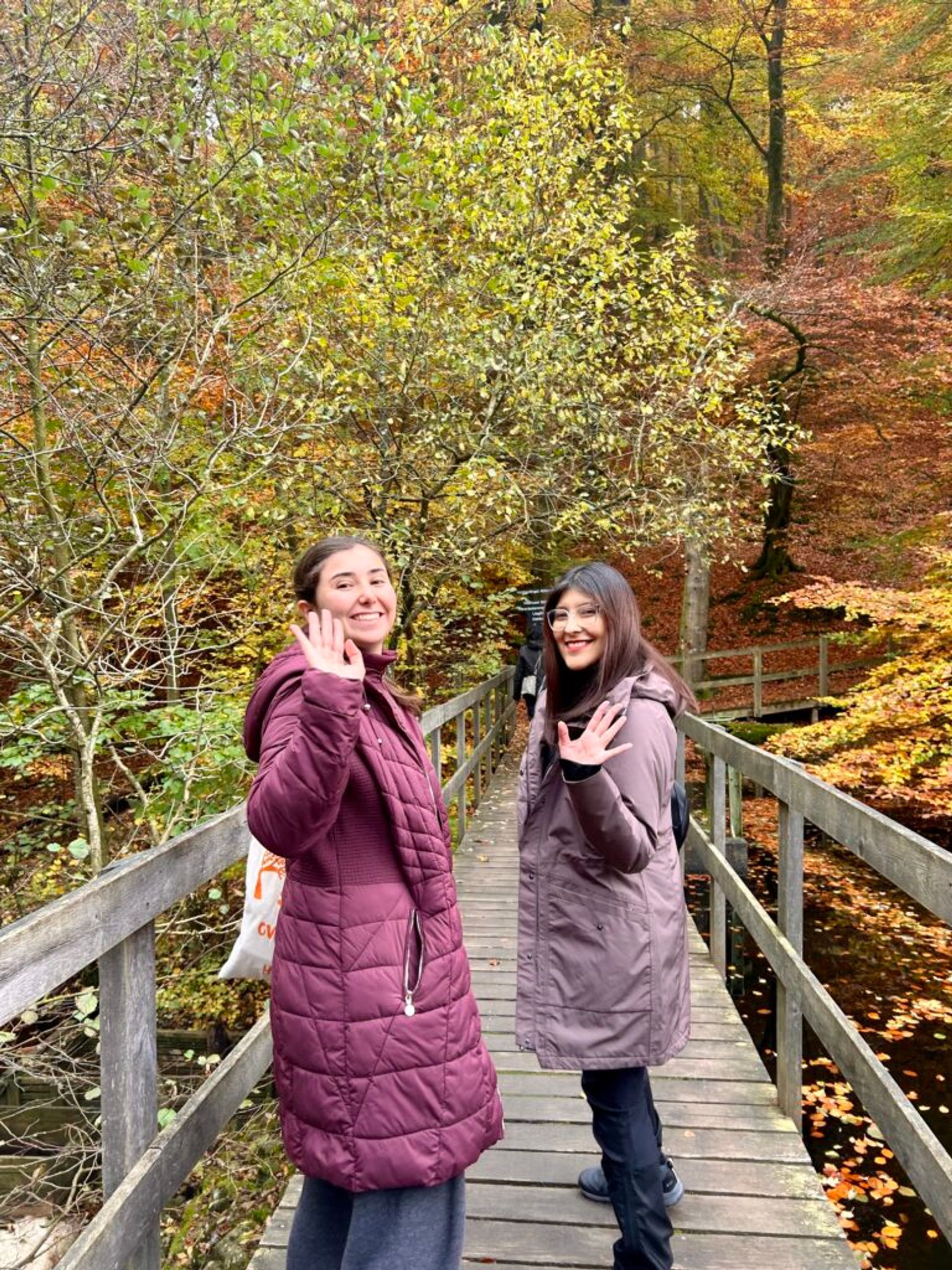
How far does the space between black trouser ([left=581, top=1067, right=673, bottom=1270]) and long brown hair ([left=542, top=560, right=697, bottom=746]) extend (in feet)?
2.66

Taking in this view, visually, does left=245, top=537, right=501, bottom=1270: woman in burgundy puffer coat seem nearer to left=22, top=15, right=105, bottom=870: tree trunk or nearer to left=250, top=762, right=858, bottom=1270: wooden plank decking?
left=250, top=762, right=858, bottom=1270: wooden plank decking

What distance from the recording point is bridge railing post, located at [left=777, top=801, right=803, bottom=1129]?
2.90 metres

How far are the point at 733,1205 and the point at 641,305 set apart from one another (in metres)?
7.28

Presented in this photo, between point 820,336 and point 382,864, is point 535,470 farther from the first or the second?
point 820,336

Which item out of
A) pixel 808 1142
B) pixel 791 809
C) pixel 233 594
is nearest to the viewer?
pixel 791 809

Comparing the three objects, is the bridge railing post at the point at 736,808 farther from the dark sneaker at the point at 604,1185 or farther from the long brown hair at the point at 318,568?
the long brown hair at the point at 318,568

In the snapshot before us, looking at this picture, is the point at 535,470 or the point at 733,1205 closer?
the point at 733,1205

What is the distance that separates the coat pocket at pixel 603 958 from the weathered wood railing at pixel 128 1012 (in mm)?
836

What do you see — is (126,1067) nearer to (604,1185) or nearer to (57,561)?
(604,1185)

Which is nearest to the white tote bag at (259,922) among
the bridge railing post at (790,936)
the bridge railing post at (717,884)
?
the bridge railing post at (790,936)

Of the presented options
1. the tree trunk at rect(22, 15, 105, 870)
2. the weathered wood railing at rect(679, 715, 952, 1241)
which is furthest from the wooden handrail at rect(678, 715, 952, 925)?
the tree trunk at rect(22, 15, 105, 870)

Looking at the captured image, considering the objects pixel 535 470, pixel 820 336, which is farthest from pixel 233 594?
pixel 820 336

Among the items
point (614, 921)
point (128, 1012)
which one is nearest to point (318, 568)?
point (128, 1012)

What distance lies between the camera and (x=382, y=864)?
1.58 metres
